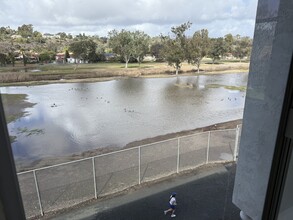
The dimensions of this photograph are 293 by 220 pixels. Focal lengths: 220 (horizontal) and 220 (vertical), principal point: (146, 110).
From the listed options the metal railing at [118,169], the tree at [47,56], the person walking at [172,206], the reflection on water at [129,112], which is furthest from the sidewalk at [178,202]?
the tree at [47,56]

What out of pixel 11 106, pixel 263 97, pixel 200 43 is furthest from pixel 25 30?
pixel 200 43

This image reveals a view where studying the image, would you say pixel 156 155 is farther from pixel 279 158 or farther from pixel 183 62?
pixel 183 62

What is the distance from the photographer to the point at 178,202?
2879 mm

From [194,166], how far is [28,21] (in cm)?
355

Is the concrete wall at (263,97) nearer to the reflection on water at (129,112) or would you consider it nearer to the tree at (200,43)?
the tree at (200,43)

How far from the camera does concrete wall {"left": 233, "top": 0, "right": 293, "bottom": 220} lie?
0.72m

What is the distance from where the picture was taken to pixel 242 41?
1.00 m

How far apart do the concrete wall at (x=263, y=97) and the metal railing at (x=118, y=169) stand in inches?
89.5

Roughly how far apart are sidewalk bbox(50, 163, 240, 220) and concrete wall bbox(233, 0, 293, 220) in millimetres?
1499

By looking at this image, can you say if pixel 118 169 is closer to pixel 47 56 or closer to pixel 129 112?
pixel 47 56

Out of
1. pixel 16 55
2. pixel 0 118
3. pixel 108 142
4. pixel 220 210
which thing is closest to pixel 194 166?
pixel 220 210

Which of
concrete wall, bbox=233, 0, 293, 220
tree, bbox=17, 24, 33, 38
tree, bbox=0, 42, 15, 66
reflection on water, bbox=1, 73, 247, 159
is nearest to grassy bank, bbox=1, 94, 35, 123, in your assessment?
tree, bbox=0, 42, 15, 66

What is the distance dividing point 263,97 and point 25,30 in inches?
37.0

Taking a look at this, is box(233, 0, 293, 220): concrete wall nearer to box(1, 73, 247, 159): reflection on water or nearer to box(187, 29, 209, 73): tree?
box(187, 29, 209, 73): tree
